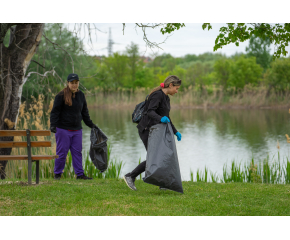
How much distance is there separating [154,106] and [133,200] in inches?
49.2

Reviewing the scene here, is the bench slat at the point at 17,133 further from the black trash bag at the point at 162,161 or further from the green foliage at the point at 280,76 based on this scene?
A: the green foliage at the point at 280,76

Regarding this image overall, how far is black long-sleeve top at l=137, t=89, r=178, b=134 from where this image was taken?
4.66 meters

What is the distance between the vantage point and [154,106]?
4668 mm

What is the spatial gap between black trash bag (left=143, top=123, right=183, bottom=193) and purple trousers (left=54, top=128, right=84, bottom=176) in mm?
1720

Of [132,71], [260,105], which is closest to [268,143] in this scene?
[260,105]

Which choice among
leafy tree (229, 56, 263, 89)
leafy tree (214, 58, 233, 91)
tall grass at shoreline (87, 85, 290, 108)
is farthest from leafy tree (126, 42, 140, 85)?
leafy tree (229, 56, 263, 89)

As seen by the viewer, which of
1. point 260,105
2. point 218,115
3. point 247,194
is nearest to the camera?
A: point 247,194

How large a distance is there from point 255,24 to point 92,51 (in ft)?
10.4

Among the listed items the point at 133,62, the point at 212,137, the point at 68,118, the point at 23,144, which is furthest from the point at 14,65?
the point at 133,62

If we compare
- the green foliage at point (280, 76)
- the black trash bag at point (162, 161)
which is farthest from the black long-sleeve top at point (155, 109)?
the green foliage at point (280, 76)

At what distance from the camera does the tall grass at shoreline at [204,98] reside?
26.2 m

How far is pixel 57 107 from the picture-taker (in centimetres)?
568

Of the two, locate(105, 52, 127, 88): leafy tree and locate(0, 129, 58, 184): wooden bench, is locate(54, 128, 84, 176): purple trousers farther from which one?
locate(105, 52, 127, 88): leafy tree

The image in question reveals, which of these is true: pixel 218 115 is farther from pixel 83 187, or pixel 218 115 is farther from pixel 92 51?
pixel 83 187
